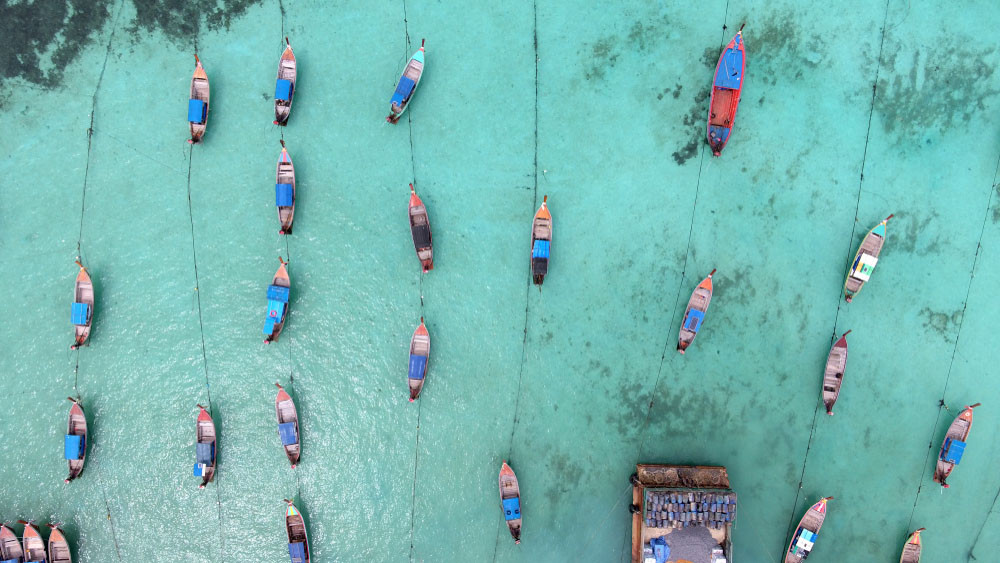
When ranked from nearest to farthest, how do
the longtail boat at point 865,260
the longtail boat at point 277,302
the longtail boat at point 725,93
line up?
the longtail boat at point 277,302 → the longtail boat at point 865,260 → the longtail boat at point 725,93

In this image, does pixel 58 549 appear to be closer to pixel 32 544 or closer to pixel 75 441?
pixel 32 544

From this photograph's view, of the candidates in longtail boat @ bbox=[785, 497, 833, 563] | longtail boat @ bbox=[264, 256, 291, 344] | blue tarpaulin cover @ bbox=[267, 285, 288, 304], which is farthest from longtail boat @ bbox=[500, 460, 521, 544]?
longtail boat @ bbox=[785, 497, 833, 563]

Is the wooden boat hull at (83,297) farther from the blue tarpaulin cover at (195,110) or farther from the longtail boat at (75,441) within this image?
the blue tarpaulin cover at (195,110)

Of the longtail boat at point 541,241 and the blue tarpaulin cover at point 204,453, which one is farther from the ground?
the longtail boat at point 541,241

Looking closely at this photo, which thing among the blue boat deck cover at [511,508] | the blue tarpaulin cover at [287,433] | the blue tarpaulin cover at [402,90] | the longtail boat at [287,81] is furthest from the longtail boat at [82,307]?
the blue boat deck cover at [511,508]

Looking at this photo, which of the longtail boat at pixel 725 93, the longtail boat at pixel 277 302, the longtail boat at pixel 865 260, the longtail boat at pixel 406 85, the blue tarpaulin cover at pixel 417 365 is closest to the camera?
the longtail boat at pixel 277 302

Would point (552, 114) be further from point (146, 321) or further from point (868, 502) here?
point (868, 502)

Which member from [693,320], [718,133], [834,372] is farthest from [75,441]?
[834,372]
